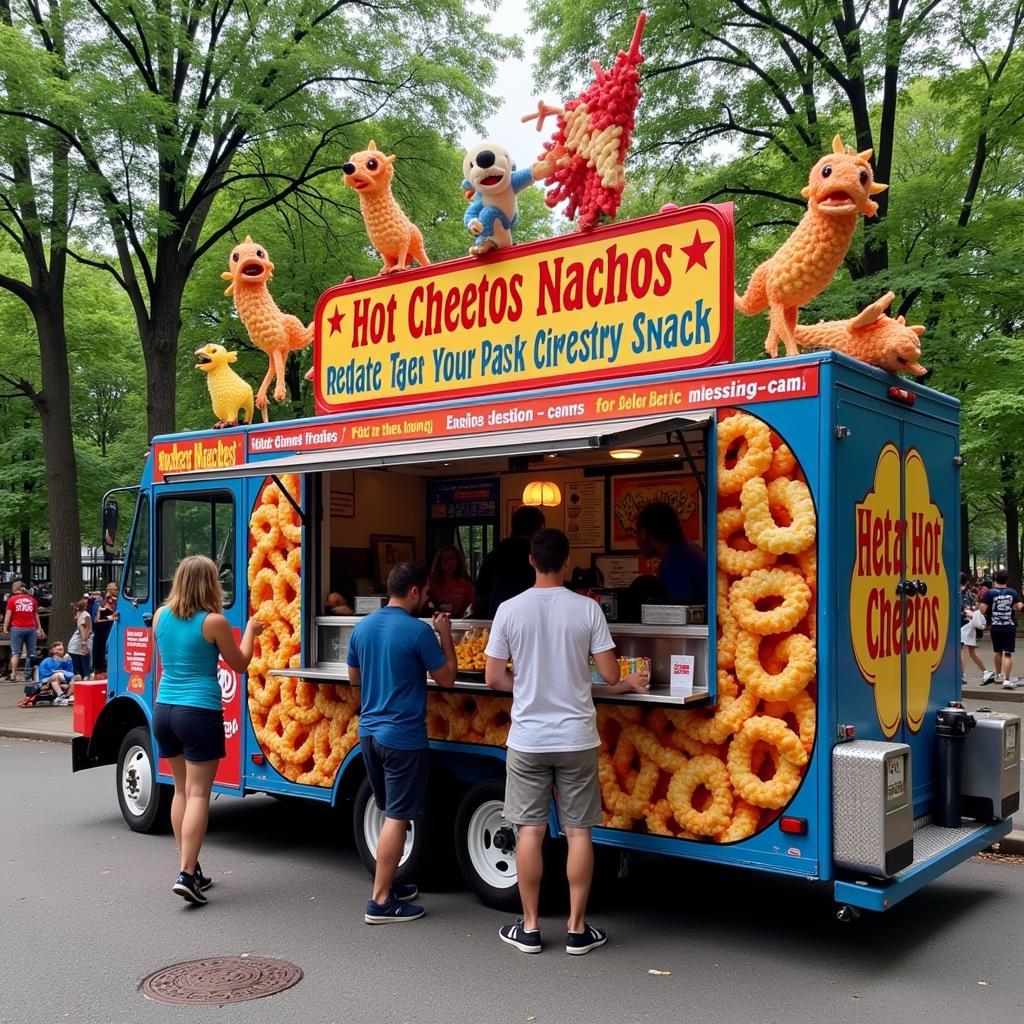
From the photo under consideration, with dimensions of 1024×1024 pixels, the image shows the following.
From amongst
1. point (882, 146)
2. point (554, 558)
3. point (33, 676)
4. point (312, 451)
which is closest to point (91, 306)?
point (33, 676)

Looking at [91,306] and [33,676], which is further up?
[91,306]

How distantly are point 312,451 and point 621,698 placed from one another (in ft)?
9.46

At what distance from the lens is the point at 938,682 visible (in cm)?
594

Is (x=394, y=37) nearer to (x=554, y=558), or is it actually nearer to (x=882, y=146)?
(x=882, y=146)

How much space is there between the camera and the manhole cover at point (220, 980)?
457cm

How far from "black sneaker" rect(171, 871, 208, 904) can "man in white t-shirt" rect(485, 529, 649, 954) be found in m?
1.85

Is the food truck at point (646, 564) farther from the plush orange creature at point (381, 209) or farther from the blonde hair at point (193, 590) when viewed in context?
the blonde hair at point (193, 590)

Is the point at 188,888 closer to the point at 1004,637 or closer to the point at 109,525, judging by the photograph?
the point at 109,525

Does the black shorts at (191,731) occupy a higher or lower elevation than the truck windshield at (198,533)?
lower

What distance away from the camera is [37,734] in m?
13.3

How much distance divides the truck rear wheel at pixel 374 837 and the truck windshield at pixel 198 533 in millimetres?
1824

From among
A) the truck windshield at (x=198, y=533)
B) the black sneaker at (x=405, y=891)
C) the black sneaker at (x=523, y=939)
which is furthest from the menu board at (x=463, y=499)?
the black sneaker at (x=523, y=939)

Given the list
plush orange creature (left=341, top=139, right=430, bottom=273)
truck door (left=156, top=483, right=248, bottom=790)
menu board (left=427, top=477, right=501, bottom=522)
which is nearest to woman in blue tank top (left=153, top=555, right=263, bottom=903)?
truck door (left=156, top=483, right=248, bottom=790)

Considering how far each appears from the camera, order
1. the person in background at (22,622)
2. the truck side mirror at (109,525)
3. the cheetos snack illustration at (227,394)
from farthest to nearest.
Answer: the person in background at (22,622) → the cheetos snack illustration at (227,394) → the truck side mirror at (109,525)
